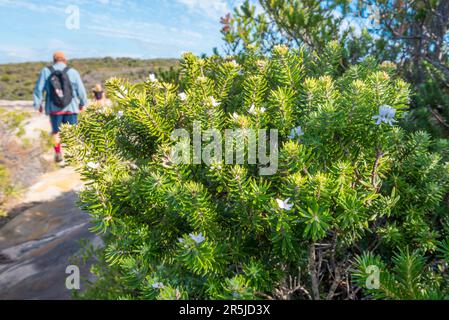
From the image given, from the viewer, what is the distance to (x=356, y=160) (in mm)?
1693

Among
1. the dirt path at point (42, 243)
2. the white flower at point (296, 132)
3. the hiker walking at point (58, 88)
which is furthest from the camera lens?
the hiker walking at point (58, 88)

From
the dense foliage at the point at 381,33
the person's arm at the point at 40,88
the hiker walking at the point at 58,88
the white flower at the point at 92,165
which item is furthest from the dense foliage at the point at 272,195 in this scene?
the person's arm at the point at 40,88

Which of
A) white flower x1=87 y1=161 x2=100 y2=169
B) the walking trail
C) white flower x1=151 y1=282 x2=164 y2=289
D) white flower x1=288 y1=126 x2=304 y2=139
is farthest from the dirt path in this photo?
white flower x1=288 y1=126 x2=304 y2=139

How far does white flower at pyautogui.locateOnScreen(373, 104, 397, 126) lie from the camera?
143 centimetres

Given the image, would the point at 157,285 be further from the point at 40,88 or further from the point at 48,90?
the point at 40,88

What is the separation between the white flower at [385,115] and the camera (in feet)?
4.68

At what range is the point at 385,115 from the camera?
145cm

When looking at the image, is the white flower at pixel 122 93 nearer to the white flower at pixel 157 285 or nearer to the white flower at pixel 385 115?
the white flower at pixel 157 285

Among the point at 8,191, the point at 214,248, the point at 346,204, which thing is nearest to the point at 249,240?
the point at 214,248

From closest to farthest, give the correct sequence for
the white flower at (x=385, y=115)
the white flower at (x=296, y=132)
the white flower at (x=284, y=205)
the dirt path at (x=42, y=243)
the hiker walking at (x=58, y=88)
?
the white flower at (x=284, y=205) < the white flower at (x=385, y=115) < the white flower at (x=296, y=132) < the dirt path at (x=42, y=243) < the hiker walking at (x=58, y=88)

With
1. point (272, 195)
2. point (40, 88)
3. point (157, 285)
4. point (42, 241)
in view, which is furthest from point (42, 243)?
point (272, 195)

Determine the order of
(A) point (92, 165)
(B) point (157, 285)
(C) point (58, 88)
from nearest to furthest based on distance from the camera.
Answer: (B) point (157, 285) → (A) point (92, 165) → (C) point (58, 88)

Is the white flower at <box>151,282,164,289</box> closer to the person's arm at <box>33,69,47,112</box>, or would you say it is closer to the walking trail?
the walking trail

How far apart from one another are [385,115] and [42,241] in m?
5.07
